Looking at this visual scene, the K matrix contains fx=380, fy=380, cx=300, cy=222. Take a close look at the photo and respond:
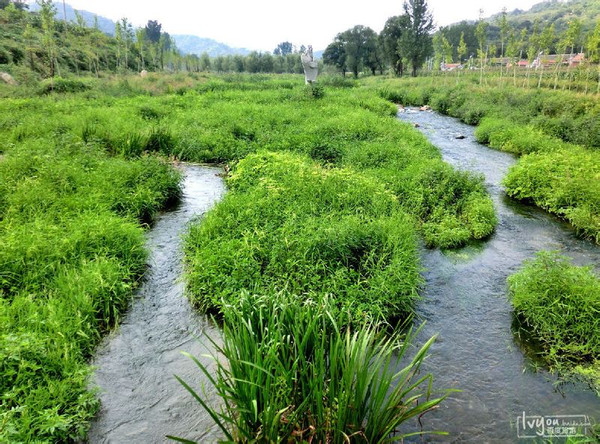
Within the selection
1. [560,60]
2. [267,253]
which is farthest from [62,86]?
[560,60]

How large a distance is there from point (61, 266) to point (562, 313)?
8.00 meters

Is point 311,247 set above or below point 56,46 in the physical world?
below

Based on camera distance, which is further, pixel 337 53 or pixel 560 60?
pixel 337 53

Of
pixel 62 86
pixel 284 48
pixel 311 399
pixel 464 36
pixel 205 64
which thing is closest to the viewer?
pixel 311 399

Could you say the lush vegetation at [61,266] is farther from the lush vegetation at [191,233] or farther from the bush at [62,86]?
the bush at [62,86]

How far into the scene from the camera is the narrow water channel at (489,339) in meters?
4.53

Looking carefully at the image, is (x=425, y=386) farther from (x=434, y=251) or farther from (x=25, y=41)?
(x=25, y=41)

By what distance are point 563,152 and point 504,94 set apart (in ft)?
49.3

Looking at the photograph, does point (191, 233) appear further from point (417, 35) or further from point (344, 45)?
point (344, 45)

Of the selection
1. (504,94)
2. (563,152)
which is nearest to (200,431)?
(563,152)

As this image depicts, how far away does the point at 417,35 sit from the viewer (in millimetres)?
53781

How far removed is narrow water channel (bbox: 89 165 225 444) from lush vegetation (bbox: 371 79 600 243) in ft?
30.1

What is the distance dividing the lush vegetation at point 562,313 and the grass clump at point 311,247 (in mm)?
1765

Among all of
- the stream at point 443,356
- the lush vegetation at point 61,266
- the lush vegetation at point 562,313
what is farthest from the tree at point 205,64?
the lush vegetation at point 562,313
